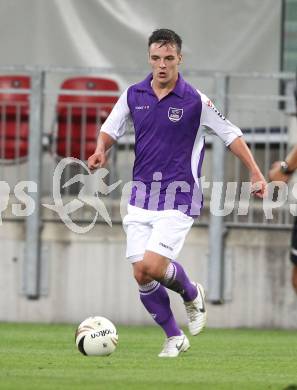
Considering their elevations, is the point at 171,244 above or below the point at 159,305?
above

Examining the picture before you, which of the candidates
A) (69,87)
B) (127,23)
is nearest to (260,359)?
(69,87)

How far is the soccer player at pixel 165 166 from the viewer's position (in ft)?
37.5

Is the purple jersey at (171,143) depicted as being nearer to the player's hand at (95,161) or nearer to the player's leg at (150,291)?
the player's leg at (150,291)

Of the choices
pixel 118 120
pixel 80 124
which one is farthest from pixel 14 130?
pixel 118 120

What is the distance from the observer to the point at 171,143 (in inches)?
454

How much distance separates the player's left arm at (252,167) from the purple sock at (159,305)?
44.3 inches

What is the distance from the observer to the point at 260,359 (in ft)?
38.4

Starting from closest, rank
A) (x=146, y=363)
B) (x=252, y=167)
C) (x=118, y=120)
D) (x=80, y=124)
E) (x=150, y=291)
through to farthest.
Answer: (x=146, y=363) → (x=252, y=167) → (x=150, y=291) → (x=118, y=120) → (x=80, y=124)

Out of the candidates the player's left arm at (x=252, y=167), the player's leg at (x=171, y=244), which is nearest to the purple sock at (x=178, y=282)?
the player's leg at (x=171, y=244)

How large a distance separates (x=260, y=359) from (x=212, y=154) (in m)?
4.98

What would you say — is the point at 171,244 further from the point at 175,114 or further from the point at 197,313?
the point at 175,114

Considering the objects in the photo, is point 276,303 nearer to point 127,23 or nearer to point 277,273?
point 277,273

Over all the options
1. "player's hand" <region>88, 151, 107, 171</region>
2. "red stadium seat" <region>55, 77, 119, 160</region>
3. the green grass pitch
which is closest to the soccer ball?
the green grass pitch

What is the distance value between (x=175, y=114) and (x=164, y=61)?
412mm
